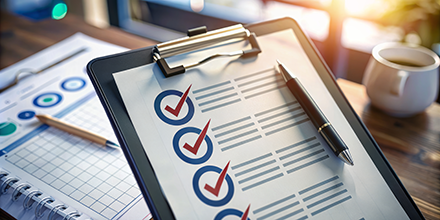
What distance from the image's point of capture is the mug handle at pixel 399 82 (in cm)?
56

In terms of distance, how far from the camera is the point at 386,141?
603 mm

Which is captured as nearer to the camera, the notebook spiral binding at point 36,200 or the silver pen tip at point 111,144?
the notebook spiral binding at point 36,200

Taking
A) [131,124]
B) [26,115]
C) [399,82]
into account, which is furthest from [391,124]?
[26,115]

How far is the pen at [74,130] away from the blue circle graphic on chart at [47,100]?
0.06 metres

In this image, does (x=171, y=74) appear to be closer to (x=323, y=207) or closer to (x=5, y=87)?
(x=323, y=207)

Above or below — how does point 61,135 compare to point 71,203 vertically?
above

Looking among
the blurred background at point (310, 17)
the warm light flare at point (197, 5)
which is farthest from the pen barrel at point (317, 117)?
the warm light flare at point (197, 5)

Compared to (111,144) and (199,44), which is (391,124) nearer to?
(199,44)

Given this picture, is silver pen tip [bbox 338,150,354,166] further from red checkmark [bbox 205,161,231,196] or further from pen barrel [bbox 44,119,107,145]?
pen barrel [bbox 44,119,107,145]

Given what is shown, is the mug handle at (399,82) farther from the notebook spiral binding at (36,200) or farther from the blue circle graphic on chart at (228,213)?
the notebook spiral binding at (36,200)

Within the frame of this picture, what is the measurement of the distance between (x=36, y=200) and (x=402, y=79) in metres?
0.62

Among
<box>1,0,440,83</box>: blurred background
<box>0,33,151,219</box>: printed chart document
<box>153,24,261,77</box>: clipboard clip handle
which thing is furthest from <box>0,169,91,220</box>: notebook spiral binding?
<box>1,0,440,83</box>: blurred background

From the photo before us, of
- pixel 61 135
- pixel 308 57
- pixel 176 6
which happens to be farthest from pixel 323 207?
pixel 176 6

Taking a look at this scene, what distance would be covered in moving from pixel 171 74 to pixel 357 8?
4.67 feet
